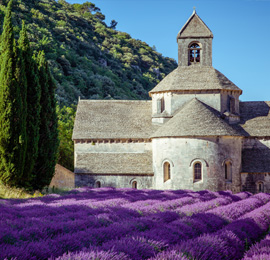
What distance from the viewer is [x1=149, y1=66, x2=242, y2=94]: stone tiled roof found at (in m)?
31.1

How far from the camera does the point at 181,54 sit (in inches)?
1321

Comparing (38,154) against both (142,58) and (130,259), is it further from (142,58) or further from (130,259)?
A: (142,58)

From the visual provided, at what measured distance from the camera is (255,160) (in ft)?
97.7

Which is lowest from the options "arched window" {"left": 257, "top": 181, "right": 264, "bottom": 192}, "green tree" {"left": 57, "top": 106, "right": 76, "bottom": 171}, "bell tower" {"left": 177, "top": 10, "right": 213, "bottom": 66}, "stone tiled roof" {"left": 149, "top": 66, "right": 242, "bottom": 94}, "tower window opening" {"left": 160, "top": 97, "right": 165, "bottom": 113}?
"arched window" {"left": 257, "top": 181, "right": 264, "bottom": 192}

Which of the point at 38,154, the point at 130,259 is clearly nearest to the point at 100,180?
the point at 38,154

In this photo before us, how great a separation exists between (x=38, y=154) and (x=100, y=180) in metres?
8.40

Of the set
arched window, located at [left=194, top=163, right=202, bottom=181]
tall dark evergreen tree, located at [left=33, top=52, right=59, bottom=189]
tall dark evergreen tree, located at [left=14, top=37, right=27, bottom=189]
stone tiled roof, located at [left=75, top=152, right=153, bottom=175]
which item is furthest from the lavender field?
stone tiled roof, located at [left=75, top=152, right=153, bottom=175]

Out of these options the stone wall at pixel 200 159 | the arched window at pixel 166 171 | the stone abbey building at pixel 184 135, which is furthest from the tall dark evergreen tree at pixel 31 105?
the stone wall at pixel 200 159

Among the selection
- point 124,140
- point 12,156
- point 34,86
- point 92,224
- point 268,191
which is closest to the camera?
point 92,224

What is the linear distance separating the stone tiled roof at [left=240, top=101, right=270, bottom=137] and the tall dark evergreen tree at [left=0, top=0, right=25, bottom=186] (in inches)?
725

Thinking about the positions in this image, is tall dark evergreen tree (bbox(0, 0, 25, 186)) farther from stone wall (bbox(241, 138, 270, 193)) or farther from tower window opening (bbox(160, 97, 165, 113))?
stone wall (bbox(241, 138, 270, 193))

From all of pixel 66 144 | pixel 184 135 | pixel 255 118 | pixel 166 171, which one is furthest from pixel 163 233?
pixel 66 144

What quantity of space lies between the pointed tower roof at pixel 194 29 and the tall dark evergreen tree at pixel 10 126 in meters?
17.6

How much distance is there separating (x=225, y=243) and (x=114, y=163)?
22218mm
